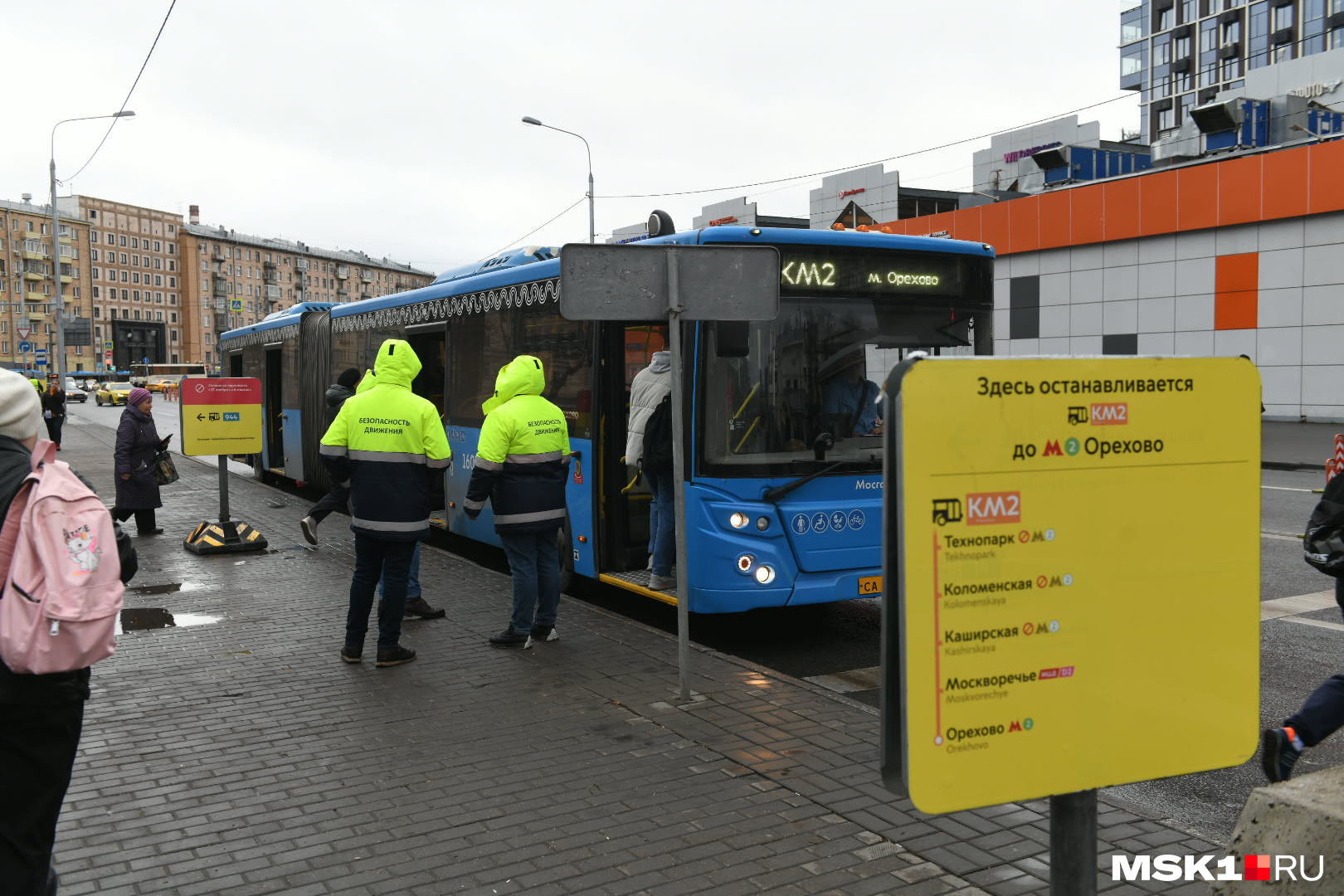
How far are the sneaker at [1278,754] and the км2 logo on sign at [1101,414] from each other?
9.08 feet

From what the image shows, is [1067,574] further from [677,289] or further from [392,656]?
[392,656]

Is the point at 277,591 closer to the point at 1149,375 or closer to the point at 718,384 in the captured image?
the point at 718,384

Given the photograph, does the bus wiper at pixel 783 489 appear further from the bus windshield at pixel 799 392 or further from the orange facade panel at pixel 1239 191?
Result: the orange facade panel at pixel 1239 191

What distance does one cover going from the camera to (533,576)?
24.5 feet

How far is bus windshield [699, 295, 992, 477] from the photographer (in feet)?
24.1

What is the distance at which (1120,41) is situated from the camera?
72.6m

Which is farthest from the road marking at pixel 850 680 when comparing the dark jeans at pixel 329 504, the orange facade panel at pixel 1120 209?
the orange facade panel at pixel 1120 209

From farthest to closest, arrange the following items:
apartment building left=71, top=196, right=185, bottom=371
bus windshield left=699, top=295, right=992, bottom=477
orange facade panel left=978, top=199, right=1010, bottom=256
→ apartment building left=71, top=196, right=185, bottom=371, orange facade panel left=978, top=199, right=1010, bottom=256, bus windshield left=699, top=295, right=992, bottom=477

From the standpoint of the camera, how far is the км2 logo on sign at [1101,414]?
2.45 metres

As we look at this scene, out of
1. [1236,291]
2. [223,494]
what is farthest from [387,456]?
[1236,291]

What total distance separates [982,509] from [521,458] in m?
5.20

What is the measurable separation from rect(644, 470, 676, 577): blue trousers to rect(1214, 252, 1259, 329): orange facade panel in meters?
24.0

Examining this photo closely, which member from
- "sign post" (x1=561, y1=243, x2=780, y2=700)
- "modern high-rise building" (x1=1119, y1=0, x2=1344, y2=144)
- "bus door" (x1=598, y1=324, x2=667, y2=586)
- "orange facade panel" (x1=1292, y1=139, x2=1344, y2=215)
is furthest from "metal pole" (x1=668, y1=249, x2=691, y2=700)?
"modern high-rise building" (x1=1119, y1=0, x2=1344, y2=144)

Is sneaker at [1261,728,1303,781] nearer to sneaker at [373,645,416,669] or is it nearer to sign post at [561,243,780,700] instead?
sign post at [561,243,780,700]
